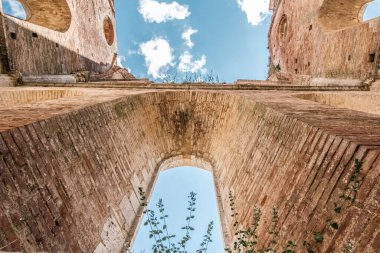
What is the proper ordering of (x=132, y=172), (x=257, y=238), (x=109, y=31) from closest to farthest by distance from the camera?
(x=257, y=238) < (x=132, y=172) < (x=109, y=31)

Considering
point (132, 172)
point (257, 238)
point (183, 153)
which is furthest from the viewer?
point (183, 153)

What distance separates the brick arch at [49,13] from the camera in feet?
33.4

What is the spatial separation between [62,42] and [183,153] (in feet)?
21.3

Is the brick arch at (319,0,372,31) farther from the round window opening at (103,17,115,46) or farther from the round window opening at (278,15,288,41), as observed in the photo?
the round window opening at (103,17,115,46)

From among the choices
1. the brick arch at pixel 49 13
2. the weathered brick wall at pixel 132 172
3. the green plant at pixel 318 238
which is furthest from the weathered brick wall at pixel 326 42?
the brick arch at pixel 49 13

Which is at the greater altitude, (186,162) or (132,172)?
(186,162)

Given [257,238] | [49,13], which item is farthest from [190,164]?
[49,13]

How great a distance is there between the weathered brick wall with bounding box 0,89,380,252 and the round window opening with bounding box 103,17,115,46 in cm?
1212

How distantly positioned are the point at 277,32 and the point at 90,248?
15590 millimetres

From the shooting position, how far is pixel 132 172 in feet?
15.3

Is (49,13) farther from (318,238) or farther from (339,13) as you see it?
(318,238)

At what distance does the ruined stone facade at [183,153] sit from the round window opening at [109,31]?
756cm

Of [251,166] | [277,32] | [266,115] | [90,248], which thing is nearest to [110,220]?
[90,248]

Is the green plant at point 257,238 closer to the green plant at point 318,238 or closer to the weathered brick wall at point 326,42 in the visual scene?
the green plant at point 318,238
